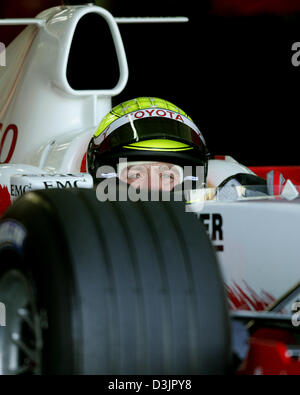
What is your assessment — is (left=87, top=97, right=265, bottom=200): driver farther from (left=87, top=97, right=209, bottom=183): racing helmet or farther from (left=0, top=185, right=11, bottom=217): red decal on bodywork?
(left=0, top=185, right=11, bottom=217): red decal on bodywork

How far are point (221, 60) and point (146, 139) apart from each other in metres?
3.57

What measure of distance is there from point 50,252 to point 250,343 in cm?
41

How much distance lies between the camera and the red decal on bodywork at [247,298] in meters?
1.62

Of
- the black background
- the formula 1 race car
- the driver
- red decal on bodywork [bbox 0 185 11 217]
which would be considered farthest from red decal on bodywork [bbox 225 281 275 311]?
the black background

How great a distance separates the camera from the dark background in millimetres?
5758

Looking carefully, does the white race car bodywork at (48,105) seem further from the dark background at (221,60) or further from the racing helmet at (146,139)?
the dark background at (221,60)

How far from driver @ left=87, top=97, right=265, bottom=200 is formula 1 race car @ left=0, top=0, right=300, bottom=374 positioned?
514 mm

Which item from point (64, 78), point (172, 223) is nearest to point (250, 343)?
point (172, 223)

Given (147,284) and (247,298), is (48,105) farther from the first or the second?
(147,284)

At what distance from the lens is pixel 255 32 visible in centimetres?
574

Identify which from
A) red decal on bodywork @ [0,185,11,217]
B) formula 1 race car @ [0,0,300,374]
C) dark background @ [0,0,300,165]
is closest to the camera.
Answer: formula 1 race car @ [0,0,300,374]

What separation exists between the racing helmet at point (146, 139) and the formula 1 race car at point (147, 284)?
54 centimetres
